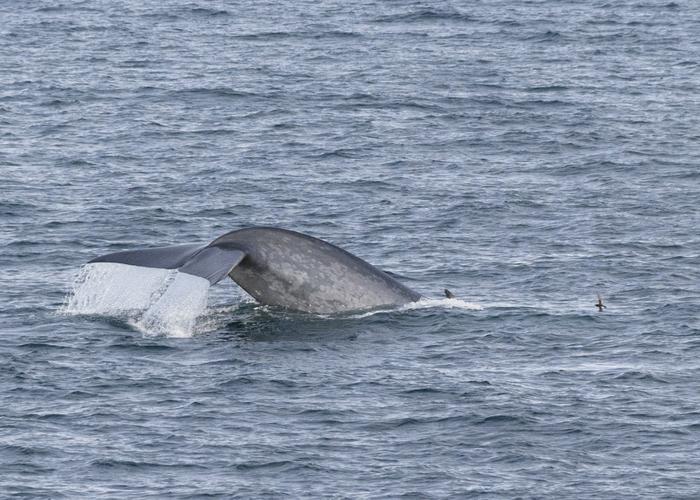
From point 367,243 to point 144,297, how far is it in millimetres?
6375

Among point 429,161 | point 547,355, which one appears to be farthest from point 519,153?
point 547,355

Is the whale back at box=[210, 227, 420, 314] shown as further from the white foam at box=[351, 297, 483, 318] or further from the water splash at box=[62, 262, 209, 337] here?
the water splash at box=[62, 262, 209, 337]

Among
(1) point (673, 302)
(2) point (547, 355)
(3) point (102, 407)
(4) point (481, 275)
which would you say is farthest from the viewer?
(4) point (481, 275)

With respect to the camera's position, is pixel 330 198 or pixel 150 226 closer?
pixel 150 226

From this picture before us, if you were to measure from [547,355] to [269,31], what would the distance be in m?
34.9

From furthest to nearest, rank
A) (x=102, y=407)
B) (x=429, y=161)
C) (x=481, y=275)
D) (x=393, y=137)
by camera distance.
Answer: (x=393, y=137), (x=429, y=161), (x=481, y=275), (x=102, y=407)

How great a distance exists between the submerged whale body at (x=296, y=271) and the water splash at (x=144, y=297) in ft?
2.28

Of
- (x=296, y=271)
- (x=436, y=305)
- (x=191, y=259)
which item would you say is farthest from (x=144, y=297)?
(x=436, y=305)

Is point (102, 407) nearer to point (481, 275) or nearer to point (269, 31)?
point (481, 275)

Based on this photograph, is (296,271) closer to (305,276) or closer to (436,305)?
(305,276)

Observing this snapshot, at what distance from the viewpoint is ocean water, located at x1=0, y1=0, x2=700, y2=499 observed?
73.0ft

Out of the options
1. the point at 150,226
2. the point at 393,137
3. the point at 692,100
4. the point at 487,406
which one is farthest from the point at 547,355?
the point at 692,100

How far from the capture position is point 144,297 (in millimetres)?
28453

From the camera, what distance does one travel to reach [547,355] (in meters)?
26.5
